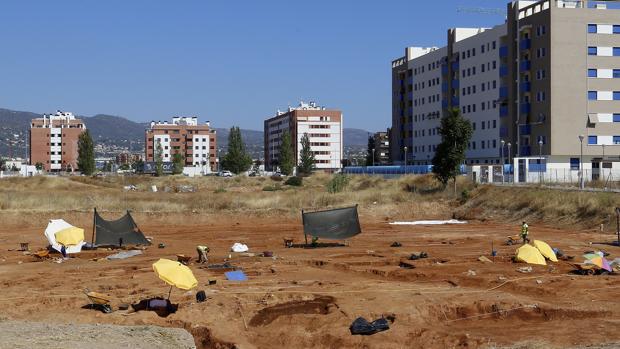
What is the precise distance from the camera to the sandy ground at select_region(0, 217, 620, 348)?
17.7 m

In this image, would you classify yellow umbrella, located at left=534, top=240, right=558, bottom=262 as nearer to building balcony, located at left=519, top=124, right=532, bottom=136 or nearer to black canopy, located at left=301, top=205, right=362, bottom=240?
black canopy, located at left=301, top=205, right=362, bottom=240

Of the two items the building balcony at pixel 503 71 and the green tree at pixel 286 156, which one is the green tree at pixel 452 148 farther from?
the green tree at pixel 286 156

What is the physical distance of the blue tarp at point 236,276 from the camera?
24142 millimetres

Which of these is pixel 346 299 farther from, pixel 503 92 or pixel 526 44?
pixel 503 92

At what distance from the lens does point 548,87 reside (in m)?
80.3

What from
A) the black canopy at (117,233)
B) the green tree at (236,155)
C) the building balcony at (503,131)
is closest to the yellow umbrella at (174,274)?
the black canopy at (117,233)

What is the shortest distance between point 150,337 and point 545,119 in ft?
241

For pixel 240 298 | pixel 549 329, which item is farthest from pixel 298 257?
pixel 549 329

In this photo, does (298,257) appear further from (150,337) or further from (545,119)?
(545,119)

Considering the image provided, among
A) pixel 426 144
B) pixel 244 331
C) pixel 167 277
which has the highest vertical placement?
pixel 426 144

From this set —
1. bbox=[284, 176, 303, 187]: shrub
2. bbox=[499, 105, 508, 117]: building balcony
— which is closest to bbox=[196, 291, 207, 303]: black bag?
bbox=[499, 105, 508, 117]: building balcony

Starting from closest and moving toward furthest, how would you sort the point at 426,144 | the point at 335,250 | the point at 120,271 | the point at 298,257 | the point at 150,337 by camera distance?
1. the point at 150,337
2. the point at 120,271
3. the point at 298,257
4. the point at 335,250
5. the point at 426,144

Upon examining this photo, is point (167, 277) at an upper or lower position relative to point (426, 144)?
lower

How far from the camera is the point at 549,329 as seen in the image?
58.6 ft
